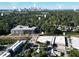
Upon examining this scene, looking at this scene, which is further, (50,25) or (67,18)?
(67,18)

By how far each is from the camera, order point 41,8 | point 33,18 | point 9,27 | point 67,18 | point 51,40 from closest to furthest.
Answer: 1. point 41,8
2. point 9,27
3. point 33,18
4. point 51,40
5. point 67,18

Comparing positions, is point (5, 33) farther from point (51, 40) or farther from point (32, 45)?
point (51, 40)

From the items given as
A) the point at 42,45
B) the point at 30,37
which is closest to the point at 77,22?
the point at 42,45

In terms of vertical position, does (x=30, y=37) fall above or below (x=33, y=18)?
below

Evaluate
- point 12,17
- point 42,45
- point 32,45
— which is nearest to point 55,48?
point 42,45

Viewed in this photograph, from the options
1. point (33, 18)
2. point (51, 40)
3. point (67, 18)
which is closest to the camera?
point (33, 18)

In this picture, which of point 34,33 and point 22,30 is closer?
point 22,30

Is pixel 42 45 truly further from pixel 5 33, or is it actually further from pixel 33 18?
pixel 5 33

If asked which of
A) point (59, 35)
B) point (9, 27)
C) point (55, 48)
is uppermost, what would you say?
point (9, 27)
